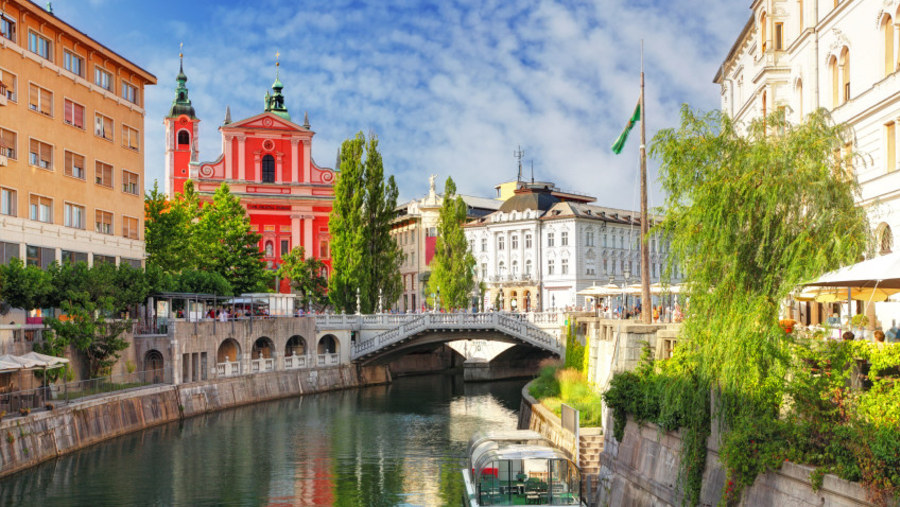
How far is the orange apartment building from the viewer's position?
47.9 metres

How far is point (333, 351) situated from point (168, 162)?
4311 cm

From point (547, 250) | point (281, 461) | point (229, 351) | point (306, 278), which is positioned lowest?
point (281, 461)

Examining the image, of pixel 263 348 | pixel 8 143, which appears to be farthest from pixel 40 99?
pixel 263 348

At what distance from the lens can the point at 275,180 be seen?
3836 inches

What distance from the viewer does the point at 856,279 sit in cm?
1845

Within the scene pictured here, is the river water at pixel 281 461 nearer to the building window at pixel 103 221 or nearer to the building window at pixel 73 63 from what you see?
the building window at pixel 103 221

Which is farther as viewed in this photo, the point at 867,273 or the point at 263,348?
the point at 263,348

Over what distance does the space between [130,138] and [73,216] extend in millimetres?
8121

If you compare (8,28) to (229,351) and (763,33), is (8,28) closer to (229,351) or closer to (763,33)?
(229,351)

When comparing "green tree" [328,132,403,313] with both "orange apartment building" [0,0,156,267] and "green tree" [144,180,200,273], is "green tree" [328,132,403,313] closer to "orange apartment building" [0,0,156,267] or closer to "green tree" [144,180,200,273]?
"green tree" [144,180,200,273]

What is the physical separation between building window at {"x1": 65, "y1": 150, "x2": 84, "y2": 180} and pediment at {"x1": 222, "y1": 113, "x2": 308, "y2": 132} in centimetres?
4207

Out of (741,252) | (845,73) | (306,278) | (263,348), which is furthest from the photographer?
(306,278)

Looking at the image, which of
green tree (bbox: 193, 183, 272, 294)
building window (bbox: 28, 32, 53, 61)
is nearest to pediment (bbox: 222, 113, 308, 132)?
green tree (bbox: 193, 183, 272, 294)

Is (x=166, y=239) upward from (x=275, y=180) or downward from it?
downward
